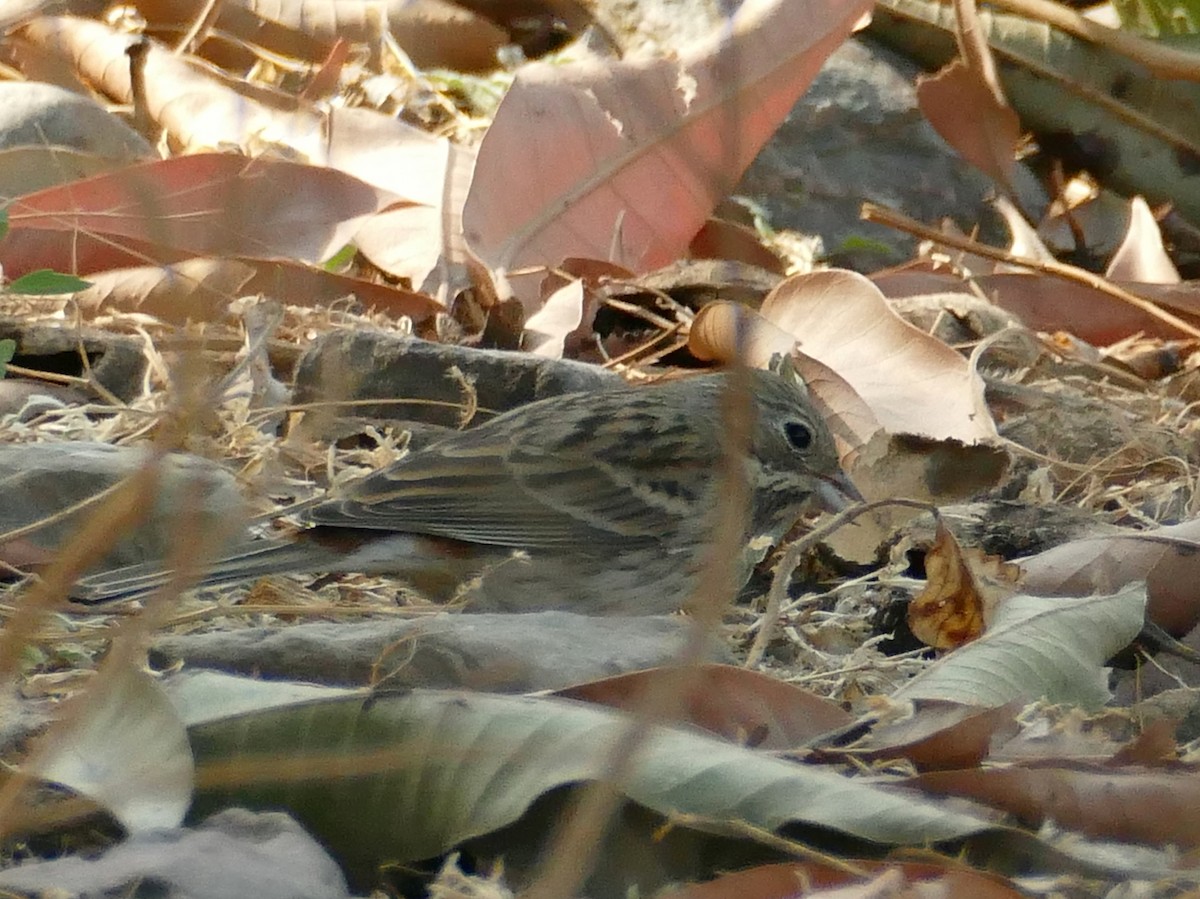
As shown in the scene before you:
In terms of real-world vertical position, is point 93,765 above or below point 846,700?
above

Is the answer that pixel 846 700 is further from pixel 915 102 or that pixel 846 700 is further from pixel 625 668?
pixel 915 102

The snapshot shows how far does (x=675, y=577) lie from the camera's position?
4590mm

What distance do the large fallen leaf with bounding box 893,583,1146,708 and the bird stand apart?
92 cm

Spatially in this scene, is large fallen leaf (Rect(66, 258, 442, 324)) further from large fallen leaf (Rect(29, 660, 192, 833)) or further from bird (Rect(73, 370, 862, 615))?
large fallen leaf (Rect(29, 660, 192, 833))

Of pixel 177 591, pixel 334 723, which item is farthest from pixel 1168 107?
pixel 177 591

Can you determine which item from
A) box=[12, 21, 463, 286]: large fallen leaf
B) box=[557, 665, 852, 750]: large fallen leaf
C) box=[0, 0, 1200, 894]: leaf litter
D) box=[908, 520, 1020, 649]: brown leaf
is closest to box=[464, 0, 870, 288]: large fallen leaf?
box=[0, 0, 1200, 894]: leaf litter

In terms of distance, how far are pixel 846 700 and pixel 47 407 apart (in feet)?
7.86

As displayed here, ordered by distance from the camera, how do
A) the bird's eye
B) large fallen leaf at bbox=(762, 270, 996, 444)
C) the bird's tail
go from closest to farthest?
the bird's tail < the bird's eye < large fallen leaf at bbox=(762, 270, 996, 444)

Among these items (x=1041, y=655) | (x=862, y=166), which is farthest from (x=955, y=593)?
(x=862, y=166)

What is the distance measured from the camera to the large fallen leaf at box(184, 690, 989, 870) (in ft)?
8.20

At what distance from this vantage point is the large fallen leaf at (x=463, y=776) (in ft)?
8.20

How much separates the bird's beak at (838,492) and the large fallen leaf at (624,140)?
1271mm

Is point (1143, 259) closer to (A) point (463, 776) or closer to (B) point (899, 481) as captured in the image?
Result: (B) point (899, 481)

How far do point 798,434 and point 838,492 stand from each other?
201 millimetres
